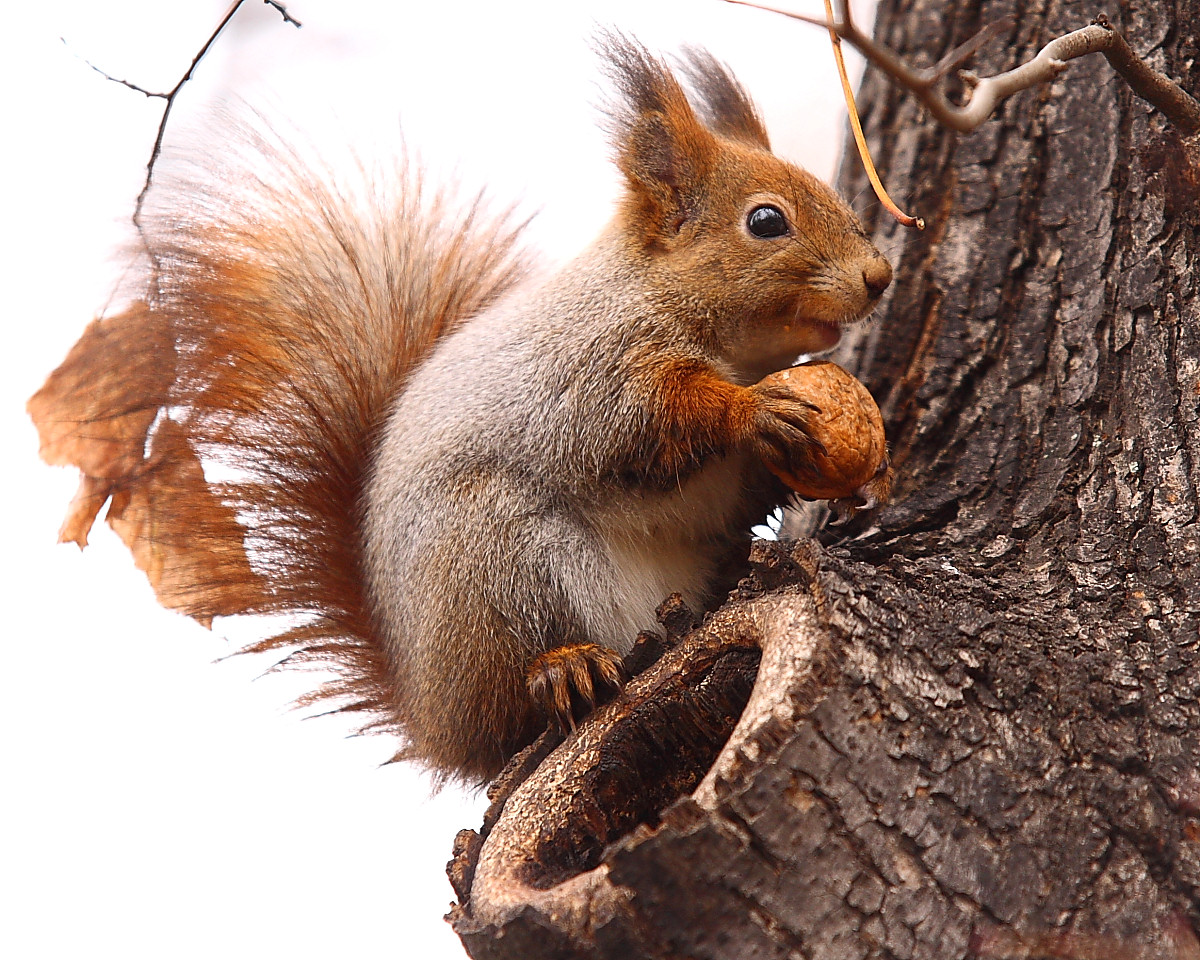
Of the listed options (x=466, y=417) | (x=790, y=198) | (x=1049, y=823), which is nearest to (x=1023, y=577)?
(x=1049, y=823)

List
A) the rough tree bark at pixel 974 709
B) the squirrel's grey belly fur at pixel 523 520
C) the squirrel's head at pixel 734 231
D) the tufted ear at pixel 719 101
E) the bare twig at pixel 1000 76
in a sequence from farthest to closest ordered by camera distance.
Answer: the tufted ear at pixel 719 101 < the squirrel's head at pixel 734 231 < the squirrel's grey belly fur at pixel 523 520 < the bare twig at pixel 1000 76 < the rough tree bark at pixel 974 709

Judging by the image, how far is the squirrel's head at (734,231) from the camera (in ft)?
5.41

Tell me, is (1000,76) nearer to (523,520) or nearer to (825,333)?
(825,333)

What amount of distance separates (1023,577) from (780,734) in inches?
21.6

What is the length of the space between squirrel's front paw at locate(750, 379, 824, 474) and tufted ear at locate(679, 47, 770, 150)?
660 mm

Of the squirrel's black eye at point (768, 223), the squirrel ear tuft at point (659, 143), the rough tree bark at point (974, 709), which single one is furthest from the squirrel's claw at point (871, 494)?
the squirrel ear tuft at point (659, 143)

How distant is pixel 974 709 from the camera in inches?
42.1

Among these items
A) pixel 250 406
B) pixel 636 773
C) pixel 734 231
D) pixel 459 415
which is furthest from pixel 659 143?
pixel 636 773

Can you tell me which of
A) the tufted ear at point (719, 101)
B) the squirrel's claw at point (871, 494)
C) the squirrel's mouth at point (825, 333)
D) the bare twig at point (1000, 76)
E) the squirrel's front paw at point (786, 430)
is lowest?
the squirrel's claw at point (871, 494)

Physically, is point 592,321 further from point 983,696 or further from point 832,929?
point 832,929

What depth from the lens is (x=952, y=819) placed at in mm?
1004

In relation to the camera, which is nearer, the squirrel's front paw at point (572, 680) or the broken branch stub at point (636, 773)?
the broken branch stub at point (636, 773)

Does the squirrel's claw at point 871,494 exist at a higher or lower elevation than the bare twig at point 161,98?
lower

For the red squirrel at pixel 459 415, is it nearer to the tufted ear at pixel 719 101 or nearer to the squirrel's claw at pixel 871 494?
the tufted ear at pixel 719 101
